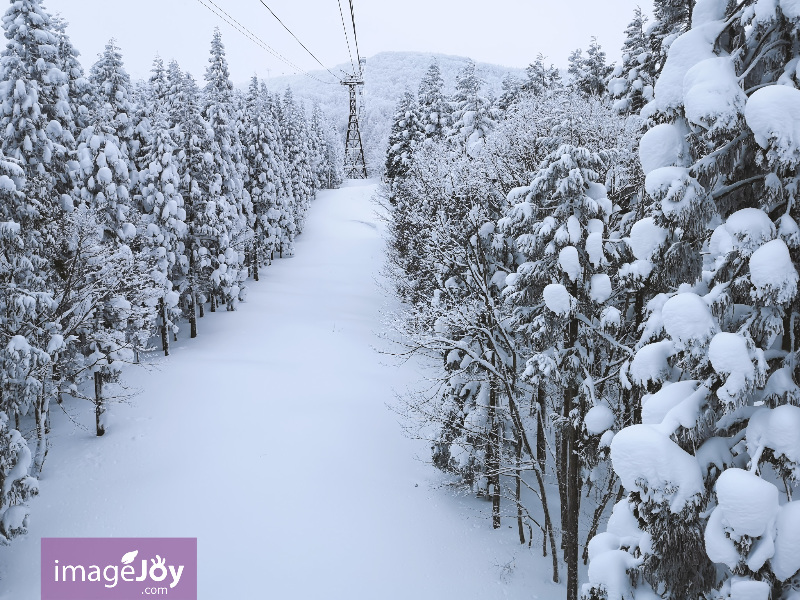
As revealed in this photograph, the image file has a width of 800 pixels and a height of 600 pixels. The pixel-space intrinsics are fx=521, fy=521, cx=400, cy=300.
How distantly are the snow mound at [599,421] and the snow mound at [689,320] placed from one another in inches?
176

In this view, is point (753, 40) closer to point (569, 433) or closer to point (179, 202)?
point (569, 433)

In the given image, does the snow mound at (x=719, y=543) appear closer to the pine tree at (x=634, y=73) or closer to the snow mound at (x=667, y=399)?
the snow mound at (x=667, y=399)

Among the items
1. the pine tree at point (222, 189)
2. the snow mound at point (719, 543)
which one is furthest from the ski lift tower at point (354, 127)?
the snow mound at point (719, 543)

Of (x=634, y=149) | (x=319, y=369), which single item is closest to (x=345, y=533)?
(x=319, y=369)

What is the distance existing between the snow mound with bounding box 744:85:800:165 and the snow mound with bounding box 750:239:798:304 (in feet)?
2.43

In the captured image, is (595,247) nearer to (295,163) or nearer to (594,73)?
(594,73)

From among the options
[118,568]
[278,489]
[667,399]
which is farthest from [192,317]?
[667,399]

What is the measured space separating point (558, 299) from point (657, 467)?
5097 millimetres

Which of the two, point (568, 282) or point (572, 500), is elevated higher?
point (568, 282)

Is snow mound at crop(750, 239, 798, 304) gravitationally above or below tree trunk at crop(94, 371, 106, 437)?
above

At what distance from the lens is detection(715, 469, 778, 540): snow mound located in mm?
4281

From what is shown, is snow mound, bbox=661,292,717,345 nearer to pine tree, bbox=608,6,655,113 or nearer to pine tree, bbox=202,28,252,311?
Result: pine tree, bbox=608,6,655,113

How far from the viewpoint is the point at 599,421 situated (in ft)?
29.7

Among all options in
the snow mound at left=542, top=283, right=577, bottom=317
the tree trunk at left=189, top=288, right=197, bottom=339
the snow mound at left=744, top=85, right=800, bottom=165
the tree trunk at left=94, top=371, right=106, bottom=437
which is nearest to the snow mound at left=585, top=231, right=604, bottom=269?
the snow mound at left=542, top=283, right=577, bottom=317
